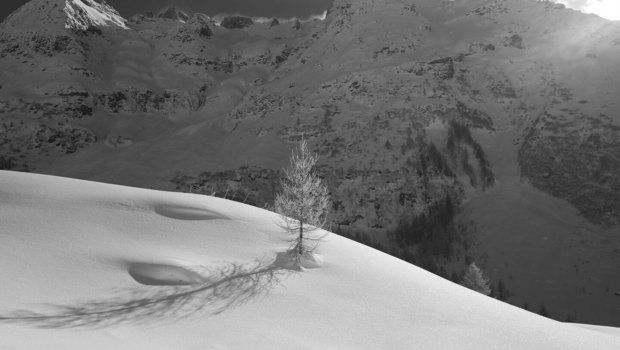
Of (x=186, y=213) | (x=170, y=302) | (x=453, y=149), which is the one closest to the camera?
(x=170, y=302)

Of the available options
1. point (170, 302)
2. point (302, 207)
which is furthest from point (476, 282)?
point (170, 302)

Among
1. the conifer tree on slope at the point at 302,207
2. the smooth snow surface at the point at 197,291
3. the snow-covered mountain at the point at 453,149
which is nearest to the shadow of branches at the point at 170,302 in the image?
the smooth snow surface at the point at 197,291

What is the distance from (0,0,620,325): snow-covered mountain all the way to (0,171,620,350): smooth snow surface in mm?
81232

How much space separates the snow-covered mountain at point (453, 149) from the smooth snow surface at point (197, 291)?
81.2 m

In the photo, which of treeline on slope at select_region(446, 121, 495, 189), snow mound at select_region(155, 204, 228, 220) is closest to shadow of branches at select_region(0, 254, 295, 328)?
snow mound at select_region(155, 204, 228, 220)

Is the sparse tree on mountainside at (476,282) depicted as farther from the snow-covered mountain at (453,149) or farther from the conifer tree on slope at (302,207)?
the conifer tree on slope at (302,207)

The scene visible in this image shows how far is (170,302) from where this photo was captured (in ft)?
32.9

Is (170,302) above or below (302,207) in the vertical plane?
below

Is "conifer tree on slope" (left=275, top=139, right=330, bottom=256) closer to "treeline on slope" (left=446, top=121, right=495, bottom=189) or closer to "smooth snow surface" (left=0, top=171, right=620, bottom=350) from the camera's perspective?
"smooth snow surface" (left=0, top=171, right=620, bottom=350)

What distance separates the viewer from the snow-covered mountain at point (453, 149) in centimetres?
10238

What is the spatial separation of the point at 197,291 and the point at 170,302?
848 mm

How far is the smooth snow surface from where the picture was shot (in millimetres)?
8633

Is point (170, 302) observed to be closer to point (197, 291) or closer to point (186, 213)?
point (197, 291)

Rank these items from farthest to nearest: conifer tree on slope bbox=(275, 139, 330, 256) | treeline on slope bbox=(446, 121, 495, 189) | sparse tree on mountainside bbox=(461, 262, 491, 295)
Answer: treeline on slope bbox=(446, 121, 495, 189) < sparse tree on mountainside bbox=(461, 262, 491, 295) < conifer tree on slope bbox=(275, 139, 330, 256)
